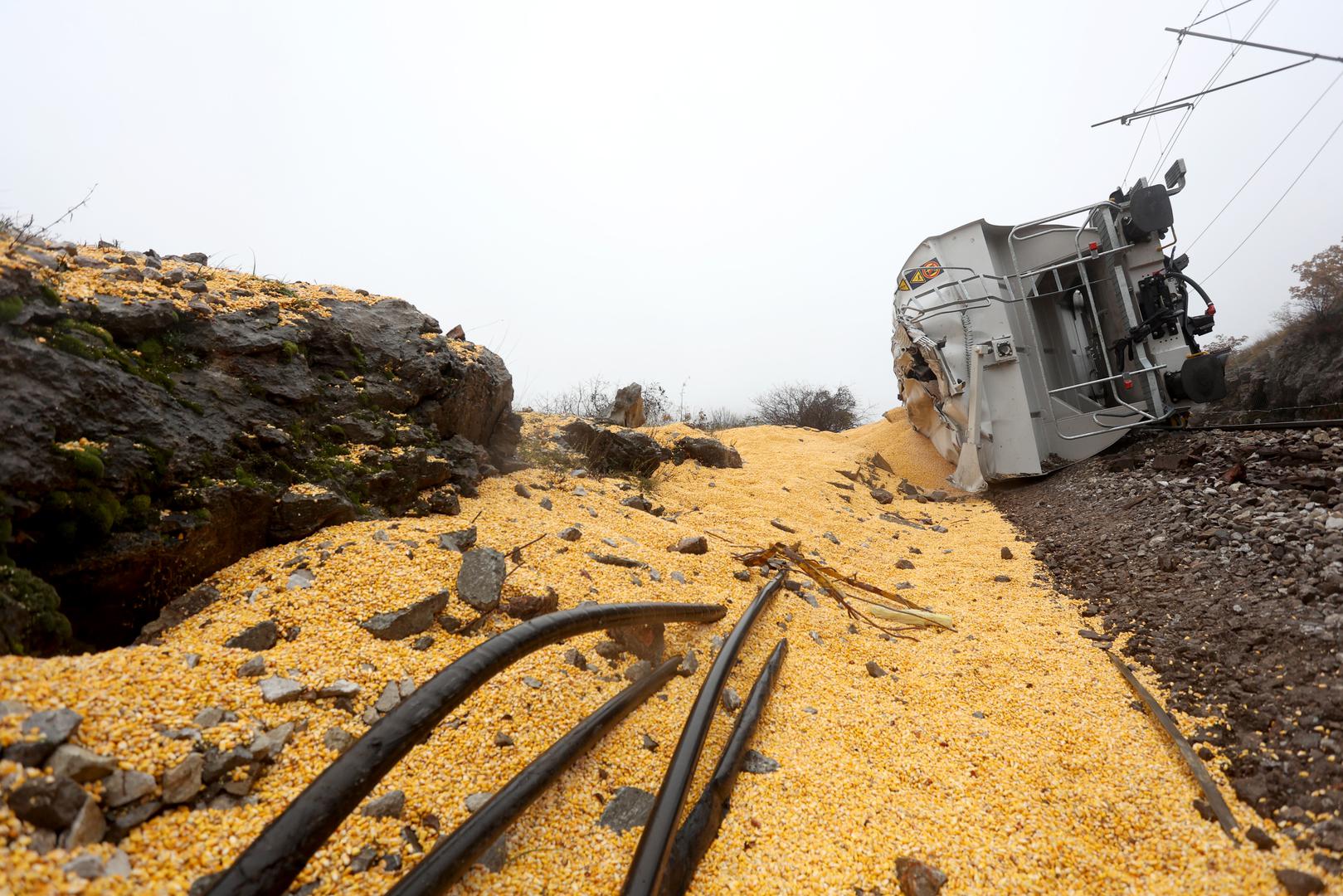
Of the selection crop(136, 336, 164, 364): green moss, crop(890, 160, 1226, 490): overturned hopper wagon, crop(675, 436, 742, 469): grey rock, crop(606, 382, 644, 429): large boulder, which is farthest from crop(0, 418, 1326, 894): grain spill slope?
crop(606, 382, 644, 429): large boulder

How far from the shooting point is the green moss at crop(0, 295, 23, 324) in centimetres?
210

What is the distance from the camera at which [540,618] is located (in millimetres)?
1832

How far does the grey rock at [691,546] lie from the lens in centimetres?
416

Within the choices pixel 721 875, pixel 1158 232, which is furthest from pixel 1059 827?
pixel 1158 232

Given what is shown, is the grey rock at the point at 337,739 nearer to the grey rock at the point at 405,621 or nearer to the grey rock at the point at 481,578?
the grey rock at the point at 405,621

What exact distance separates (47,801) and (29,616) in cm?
92

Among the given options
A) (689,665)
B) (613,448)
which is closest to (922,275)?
(613,448)

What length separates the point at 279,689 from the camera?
181cm

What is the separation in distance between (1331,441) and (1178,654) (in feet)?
9.34

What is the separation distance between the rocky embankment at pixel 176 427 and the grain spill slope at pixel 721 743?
270 mm

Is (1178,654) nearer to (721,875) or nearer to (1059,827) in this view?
(1059,827)

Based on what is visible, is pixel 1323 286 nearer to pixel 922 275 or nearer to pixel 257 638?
pixel 922 275

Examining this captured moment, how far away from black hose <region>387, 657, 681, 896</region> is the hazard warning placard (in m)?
7.26

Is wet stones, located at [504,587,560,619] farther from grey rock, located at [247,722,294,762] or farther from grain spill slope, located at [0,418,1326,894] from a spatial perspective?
grey rock, located at [247,722,294,762]
